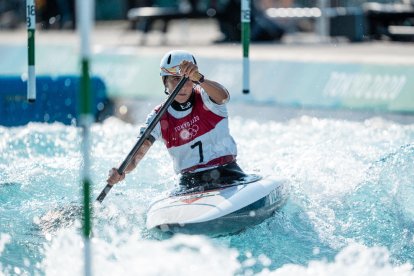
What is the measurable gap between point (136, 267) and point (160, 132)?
1.46 meters

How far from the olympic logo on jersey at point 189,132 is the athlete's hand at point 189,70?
564 mm

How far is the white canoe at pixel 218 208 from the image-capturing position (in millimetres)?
5516

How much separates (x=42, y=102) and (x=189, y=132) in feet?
17.5

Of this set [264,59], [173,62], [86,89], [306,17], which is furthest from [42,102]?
[86,89]

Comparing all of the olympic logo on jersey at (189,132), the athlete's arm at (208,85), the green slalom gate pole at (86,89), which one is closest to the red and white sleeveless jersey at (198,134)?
the olympic logo on jersey at (189,132)

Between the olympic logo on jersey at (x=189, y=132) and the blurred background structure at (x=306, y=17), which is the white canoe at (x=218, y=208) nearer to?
the olympic logo on jersey at (x=189, y=132)

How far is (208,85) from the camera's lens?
5922 mm

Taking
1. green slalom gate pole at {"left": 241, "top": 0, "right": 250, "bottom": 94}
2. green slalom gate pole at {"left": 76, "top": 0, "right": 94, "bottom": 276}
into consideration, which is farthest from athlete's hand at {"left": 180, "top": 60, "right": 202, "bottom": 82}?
green slalom gate pole at {"left": 241, "top": 0, "right": 250, "bottom": 94}

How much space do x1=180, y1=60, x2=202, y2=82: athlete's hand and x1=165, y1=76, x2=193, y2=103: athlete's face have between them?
0.71 feet

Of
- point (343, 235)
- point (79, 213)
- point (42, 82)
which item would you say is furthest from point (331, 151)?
point (42, 82)

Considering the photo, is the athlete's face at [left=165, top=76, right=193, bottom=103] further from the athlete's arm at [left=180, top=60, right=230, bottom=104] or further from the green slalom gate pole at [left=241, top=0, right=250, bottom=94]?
the green slalom gate pole at [left=241, top=0, right=250, bottom=94]

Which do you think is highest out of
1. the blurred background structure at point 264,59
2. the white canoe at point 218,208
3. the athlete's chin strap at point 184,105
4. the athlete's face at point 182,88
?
the athlete's face at point 182,88

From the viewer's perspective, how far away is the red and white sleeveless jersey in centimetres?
621

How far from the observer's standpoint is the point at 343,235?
6.00 metres
